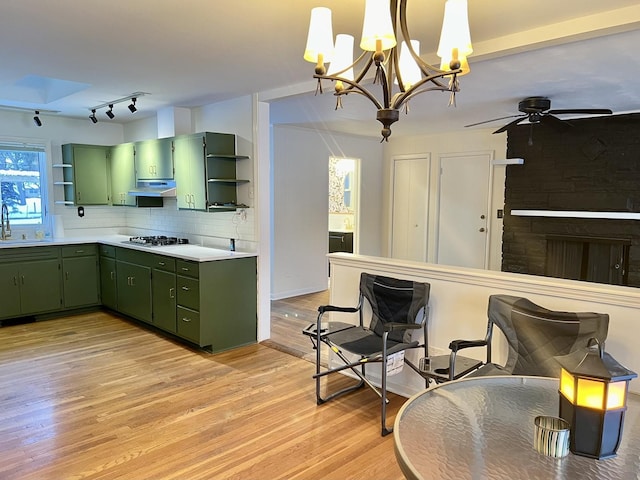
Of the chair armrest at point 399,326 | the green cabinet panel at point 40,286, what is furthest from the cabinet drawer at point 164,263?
the chair armrest at point 399,326

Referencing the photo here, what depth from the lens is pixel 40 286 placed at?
513cm

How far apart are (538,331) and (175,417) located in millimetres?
2295

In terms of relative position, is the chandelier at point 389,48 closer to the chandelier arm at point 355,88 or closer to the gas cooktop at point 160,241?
the chandelier arm at point 355,88

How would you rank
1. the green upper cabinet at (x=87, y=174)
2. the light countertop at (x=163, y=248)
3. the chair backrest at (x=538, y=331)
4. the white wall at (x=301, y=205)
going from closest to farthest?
1. the chair backrest at (x=538, y=331)
2. the light countertop at (x=163, y=248)
3. the green upper cabinet at (x=87, y=174)
4. the white wall at (x=301, y=205)

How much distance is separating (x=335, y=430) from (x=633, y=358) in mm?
1707

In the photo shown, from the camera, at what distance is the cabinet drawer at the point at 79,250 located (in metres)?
5.33

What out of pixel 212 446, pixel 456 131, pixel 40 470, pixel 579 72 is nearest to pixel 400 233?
pixel 456 131

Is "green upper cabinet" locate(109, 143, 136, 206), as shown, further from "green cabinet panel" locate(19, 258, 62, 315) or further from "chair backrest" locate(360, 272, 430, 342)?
"chair backrest" locate(360, 272, 430, 342)

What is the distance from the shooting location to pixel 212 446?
2668 mm

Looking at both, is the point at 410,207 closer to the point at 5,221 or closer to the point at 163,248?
the point at 163,248

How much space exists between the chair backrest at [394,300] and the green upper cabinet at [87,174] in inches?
160

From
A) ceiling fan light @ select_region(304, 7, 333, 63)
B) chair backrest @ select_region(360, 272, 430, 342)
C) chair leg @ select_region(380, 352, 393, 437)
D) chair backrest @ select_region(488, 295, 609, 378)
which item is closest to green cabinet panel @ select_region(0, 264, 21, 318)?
chair backrest @ select_region(360, 272, 430, 342)

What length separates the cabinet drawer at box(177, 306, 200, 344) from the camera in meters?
4.16

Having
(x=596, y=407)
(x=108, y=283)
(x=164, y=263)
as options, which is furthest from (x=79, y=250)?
(x=596, y=407)
